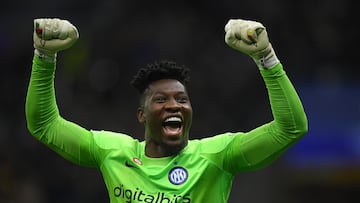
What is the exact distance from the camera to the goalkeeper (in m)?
5.96

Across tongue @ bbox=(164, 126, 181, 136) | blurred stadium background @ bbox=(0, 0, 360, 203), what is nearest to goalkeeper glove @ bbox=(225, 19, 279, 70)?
tongue @ bbox=(164, 126, 181, 136)

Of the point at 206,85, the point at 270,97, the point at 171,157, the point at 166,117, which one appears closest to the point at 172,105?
the point at 166,117

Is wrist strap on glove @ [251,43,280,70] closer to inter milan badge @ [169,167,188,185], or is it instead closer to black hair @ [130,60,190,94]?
black hair @ [130,60,190,94]

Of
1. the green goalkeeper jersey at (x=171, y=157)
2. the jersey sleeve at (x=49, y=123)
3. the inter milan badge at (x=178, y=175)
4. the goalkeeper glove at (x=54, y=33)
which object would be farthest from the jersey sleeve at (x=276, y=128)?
the goalkeeper glove at (x=54, y=33)

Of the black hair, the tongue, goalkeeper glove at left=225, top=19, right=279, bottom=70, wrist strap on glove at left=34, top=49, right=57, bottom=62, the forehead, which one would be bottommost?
the tongue

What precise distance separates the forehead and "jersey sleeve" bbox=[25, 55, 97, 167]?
0.55 meters

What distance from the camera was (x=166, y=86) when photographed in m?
6.42

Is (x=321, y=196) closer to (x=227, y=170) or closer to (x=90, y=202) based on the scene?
(x=90, y=202)

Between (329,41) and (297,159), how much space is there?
6.89ft

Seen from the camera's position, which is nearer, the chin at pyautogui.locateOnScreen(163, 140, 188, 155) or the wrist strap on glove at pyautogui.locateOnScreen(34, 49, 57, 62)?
the wrist strap on glove at pyautogui.locateOnScreen(34, 49, 57, 62)

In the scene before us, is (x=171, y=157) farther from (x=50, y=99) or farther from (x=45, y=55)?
(x=45, y=55)

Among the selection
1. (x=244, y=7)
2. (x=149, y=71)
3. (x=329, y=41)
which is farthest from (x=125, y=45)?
(x=149, y=71)

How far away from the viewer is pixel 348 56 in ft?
44.9

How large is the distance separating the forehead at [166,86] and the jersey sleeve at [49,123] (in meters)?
0.55
